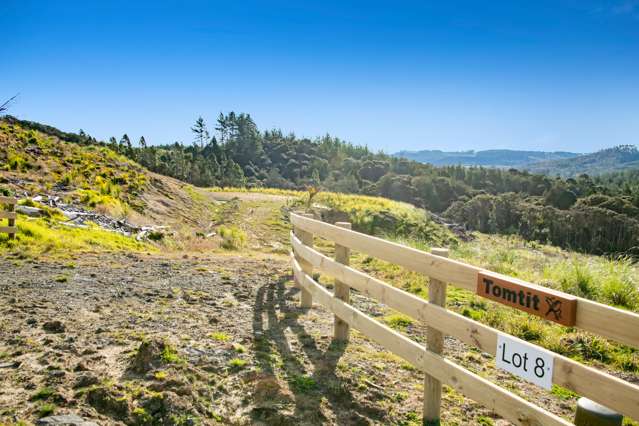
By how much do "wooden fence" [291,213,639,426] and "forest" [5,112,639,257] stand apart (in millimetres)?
16623

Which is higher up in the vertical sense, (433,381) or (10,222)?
(10,222)

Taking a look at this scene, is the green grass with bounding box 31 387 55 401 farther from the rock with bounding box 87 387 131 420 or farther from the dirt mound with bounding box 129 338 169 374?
the dirt mound with bounding box 129 338 169 374

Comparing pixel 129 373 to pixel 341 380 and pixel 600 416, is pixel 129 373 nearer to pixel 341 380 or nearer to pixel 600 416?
pixel 341 380

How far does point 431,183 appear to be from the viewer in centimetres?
9644

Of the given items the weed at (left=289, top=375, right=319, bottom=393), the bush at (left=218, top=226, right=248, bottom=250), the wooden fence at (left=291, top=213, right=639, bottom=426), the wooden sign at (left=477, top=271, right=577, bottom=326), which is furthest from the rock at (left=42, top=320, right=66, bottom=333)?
the bush at (left=218, top=226, right=248, bottom=250)

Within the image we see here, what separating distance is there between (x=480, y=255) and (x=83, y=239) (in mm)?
11416

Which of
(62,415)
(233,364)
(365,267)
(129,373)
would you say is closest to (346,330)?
(233,364)

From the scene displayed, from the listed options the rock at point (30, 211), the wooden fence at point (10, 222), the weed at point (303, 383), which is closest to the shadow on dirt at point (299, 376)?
the weed at point (303, 383)

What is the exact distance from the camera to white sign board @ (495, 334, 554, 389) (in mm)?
2713

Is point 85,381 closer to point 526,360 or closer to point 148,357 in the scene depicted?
point 148,357

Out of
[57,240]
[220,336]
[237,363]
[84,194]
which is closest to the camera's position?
[237,363]

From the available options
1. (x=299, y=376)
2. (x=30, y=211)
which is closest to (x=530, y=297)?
(x=299, y=376)

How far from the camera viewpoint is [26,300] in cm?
657

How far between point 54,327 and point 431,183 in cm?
9528
